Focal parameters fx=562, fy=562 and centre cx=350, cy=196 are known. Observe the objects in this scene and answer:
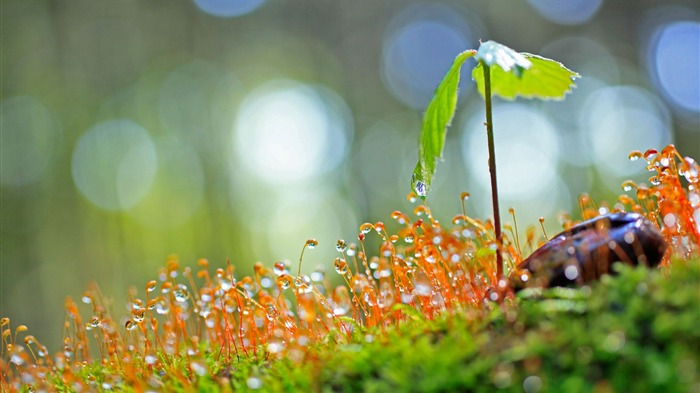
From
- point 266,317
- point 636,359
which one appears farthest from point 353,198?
point 636,359

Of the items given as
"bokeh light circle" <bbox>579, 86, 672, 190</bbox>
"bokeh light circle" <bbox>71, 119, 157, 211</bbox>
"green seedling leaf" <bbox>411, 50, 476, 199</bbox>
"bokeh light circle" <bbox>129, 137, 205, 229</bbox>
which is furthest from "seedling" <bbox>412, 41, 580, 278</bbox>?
"bokeh light circle" <bbox>129, 137, 205, 229</bbox>

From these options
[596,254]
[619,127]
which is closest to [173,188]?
[619,127]

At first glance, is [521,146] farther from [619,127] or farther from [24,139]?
[24,139]

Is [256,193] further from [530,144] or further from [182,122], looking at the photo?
[530,144]

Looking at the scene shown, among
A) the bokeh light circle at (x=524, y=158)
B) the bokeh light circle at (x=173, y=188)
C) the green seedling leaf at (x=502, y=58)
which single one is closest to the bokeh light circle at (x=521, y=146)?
the bokeh light circle at (x=524, y=158)

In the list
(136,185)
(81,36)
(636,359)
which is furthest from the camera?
(136,185)

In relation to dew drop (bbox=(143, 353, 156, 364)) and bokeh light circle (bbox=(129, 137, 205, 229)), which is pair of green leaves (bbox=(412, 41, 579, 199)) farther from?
bokeh light circle (bbox=(129, 137, 205, 229))
